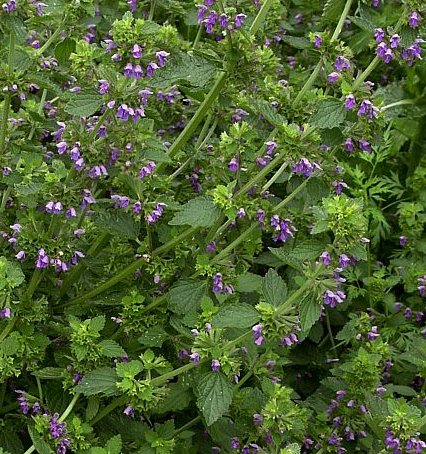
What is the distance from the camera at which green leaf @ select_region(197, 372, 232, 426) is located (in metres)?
2.60

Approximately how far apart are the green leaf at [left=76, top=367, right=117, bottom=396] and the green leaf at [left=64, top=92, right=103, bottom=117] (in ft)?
2.82

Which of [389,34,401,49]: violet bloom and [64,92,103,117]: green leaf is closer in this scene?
[64,92,103,117]: green leaf

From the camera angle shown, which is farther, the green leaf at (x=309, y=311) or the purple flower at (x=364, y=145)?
the purple flower at (x=364, y=145)

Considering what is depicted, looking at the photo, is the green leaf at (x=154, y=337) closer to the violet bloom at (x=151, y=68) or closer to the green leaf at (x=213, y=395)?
the green leaf at (x=213, y=395)

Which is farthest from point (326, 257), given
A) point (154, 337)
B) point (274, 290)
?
point (154, 337)

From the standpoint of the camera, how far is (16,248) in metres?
3.00

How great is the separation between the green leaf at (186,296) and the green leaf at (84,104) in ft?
2.38

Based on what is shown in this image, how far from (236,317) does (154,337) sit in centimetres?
45

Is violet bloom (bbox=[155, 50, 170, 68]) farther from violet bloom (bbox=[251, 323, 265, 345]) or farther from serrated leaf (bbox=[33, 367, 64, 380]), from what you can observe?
serrated leaf (bbox=[33, 367, 64, 380])

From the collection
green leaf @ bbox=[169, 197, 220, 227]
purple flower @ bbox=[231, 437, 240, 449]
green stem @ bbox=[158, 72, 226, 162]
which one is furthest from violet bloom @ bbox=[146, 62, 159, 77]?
purple flower @ bbox=[231, 437, 240, 449]

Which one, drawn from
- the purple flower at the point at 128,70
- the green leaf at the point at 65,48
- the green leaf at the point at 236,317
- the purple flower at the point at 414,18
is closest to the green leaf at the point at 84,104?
the purple flower at the point at 128,70

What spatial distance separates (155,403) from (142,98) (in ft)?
3.31

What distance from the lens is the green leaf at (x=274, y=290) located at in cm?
271

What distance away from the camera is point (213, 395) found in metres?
2.64
